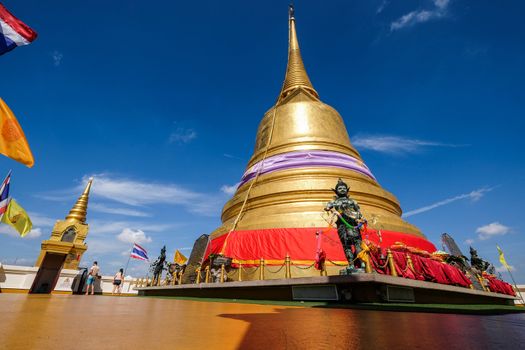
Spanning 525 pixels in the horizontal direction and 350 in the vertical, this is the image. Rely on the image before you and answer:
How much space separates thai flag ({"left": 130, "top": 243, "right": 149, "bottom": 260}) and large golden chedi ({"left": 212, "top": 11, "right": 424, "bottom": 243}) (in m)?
5.06

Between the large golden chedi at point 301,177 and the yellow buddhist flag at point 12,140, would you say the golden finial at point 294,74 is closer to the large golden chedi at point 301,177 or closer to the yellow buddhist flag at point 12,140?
the large golden chedi at point 301,177

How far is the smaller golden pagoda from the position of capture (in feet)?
54.0

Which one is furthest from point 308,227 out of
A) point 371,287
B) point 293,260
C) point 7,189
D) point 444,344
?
point 7,189

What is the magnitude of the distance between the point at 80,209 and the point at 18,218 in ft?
36.7

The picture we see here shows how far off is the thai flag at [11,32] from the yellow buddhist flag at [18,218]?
7.23 m

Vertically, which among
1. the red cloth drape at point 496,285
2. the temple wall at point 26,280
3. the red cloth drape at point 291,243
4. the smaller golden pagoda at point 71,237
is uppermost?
the smaller golden pagoda at point 71,237

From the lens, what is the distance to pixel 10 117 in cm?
448

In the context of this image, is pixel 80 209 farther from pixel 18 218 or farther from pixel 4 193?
pixel 4 193

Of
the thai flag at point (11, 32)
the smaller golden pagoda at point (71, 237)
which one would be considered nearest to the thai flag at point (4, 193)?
the thai flag at point (11, 32)

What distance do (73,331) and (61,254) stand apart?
19.4 metres

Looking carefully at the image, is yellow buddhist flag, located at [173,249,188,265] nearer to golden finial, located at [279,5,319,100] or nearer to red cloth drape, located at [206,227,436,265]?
red cloth drape, located at [206,227,436,265]

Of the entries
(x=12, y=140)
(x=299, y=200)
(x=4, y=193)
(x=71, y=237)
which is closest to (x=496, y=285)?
(x=299, y=200)

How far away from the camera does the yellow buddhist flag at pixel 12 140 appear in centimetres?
438

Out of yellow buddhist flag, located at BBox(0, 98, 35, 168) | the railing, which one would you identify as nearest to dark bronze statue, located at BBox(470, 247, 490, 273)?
the railing
